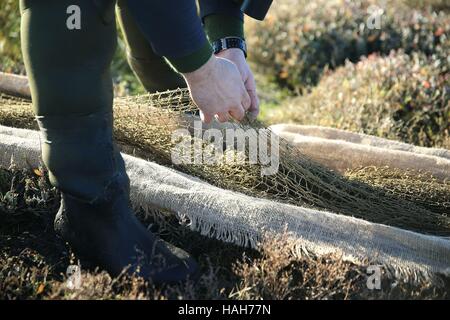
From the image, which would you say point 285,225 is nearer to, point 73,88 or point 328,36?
point 73,88

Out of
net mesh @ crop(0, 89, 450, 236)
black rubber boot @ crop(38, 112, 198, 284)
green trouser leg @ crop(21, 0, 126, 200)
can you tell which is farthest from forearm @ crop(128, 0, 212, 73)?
net mesh @ crop(0, 89, 450, 236)

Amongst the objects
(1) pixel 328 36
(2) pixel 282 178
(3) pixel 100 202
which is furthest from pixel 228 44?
(1) pixel 328 36

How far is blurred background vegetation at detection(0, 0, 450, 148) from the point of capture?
4789mm

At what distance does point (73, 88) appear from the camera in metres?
2.12

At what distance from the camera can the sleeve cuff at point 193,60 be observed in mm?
2059

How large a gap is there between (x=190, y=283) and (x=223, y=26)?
1.10 meters

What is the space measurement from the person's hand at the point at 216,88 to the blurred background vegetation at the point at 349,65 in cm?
237

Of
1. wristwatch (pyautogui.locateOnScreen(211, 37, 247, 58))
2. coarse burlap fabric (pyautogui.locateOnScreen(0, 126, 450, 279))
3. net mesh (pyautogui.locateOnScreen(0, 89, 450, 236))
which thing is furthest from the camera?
net mesh (pyautogui.locateOnScreen(0, 89, 450, 236))

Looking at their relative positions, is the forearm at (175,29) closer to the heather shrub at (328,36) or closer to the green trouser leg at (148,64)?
the green trouser leg at (148,64)

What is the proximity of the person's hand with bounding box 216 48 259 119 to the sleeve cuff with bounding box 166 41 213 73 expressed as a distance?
18.0 inches

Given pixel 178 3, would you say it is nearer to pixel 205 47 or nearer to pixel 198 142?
pixel 205 47

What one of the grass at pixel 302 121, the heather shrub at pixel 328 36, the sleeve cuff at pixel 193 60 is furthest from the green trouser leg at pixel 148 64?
the heather shrub at pixel 328 36

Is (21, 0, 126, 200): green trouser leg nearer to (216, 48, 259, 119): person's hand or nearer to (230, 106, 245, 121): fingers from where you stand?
(230, 106, 245, 121): fingers

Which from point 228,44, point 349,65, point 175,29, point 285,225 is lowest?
point 285,225
